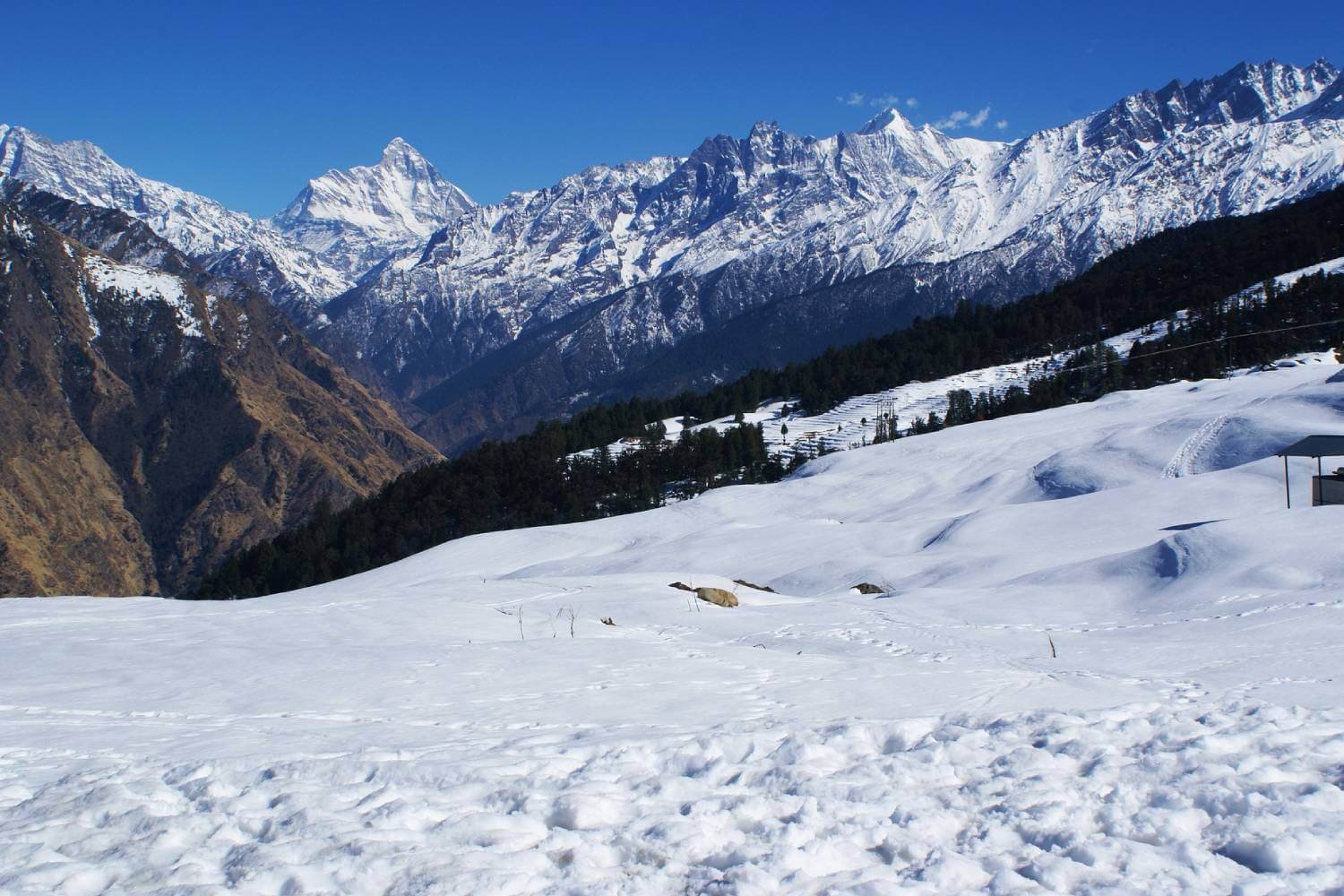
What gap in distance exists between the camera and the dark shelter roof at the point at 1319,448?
32.0 metres

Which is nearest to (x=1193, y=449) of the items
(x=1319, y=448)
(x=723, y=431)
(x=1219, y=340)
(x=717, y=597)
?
(x=1319, y=448)

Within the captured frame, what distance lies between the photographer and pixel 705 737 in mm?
9383

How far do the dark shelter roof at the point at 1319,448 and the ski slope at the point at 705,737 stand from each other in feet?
26.5

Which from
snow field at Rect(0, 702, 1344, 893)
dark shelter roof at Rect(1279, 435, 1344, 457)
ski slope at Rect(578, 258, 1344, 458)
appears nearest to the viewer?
snow field at Rect(0, 702, 1344, 893)

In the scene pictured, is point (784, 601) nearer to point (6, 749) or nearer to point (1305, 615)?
point (1305, 615)

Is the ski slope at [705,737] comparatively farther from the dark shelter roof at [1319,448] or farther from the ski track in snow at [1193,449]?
the ski track in snow at [1193,449]

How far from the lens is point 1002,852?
6.93 metres

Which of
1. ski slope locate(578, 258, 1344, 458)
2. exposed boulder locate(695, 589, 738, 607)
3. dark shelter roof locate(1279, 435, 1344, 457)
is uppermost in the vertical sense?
ski slope locate(578, 258, 1344, 458)

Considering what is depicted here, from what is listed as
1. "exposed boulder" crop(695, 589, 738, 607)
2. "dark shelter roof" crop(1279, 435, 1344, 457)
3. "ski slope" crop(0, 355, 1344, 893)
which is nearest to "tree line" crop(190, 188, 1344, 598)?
"dark shelter roof" crop(1279, 435, 1344, 457)

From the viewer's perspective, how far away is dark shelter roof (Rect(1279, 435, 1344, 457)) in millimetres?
32000

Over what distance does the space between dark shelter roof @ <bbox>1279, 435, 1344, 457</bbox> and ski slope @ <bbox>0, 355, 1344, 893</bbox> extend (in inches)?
318

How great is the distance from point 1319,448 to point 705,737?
1229 inches

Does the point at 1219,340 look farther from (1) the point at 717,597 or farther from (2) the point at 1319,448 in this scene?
(1) the point at 717,597

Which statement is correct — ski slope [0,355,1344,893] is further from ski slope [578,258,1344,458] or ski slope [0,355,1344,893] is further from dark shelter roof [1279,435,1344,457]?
ski slope [578,258,1344,458]
